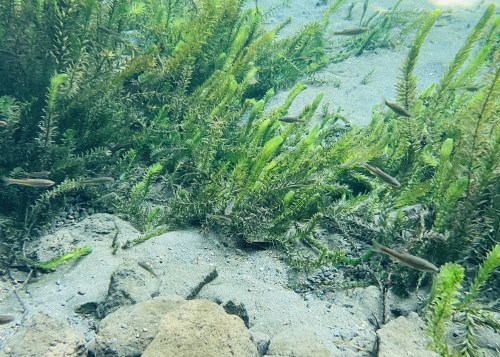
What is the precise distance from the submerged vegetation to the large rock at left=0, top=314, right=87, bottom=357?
1.02m

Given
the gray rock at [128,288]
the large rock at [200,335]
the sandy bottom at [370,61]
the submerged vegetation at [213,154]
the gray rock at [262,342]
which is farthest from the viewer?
the sandy bottom at [370,61]

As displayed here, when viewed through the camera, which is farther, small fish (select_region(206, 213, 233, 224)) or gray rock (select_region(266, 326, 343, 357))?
small fish (select_region(206, 213, 233, 224))

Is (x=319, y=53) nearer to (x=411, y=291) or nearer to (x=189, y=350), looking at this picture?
(x=411, y=291)

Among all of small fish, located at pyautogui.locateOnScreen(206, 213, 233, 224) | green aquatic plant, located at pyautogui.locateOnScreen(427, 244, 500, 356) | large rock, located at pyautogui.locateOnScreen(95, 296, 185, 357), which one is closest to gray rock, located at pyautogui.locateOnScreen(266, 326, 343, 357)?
green aquatic plant, located at pyautogui.locateOnScreen(427, 244, 500, 356)

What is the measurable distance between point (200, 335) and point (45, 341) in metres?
0.97

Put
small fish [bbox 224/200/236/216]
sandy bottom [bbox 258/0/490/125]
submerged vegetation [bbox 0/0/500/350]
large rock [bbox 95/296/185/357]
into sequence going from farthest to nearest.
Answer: sandy bottom [bbox 258/0/490/125]
small fish [bbox 224/200/236/216]
submerged vegetation [bbox 0/0/500/350]
large rock [bbox 95/296/185/357]

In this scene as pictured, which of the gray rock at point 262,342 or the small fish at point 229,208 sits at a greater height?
the small fish at point 229,208

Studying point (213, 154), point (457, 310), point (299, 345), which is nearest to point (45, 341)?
point (299, 345)

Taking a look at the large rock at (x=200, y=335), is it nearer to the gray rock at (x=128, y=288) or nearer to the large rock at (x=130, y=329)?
the large rock at (x=130, y=329)

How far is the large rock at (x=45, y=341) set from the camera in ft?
7.27

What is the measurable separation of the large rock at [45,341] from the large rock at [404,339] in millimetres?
1850

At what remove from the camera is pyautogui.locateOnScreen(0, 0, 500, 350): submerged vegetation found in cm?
304

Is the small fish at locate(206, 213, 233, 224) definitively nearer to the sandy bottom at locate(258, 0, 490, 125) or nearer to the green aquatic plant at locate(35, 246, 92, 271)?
the green aquatic plant at locate(35, 246, 92, 271)

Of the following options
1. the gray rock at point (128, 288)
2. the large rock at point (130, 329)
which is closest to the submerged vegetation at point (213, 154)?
the gray rock at point (128, 288)
